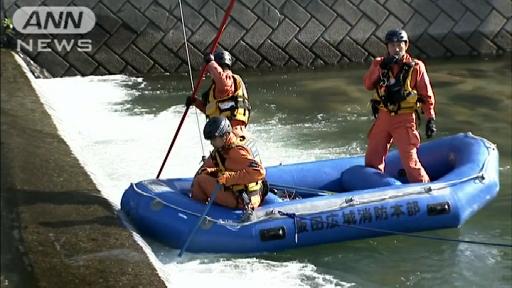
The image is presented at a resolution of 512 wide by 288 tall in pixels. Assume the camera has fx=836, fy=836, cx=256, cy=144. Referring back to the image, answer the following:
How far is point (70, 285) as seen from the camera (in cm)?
472

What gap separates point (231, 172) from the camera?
19.0 feet

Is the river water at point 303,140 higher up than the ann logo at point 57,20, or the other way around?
the river water at point 303,140

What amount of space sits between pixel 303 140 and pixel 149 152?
65.3 inches

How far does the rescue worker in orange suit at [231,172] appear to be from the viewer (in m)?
5.68

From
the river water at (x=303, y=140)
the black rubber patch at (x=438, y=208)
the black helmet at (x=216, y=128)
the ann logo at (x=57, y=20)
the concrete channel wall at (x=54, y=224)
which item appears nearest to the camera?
the concrete channel wall at (x=54, y=224)

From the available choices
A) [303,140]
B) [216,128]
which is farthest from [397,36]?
[303,140]

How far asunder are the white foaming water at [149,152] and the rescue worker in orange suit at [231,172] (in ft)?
1.38

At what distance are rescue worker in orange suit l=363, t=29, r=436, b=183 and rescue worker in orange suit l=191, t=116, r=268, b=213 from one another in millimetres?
1168

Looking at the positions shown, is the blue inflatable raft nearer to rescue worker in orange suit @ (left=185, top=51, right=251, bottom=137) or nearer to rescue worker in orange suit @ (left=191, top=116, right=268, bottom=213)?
rescue worker in orange suit @ (left=191, top=116, right=268, bottom=213)

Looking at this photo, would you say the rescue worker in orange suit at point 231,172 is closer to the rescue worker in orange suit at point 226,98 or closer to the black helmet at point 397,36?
the rescue worker in orange suit at point 226,98

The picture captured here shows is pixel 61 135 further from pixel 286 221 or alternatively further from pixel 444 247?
pixel 444 247

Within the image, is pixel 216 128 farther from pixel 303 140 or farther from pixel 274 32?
pixel 274 32

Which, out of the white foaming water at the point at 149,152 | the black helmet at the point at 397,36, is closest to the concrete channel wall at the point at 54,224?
the white foaming water at the point at 149,152

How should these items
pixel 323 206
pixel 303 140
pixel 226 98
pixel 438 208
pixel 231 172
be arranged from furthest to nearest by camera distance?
1. pixel 303 140
2. pixel 226 98
3. pixel 438 208
4. pixel 323 206
5. pixel 231 172
